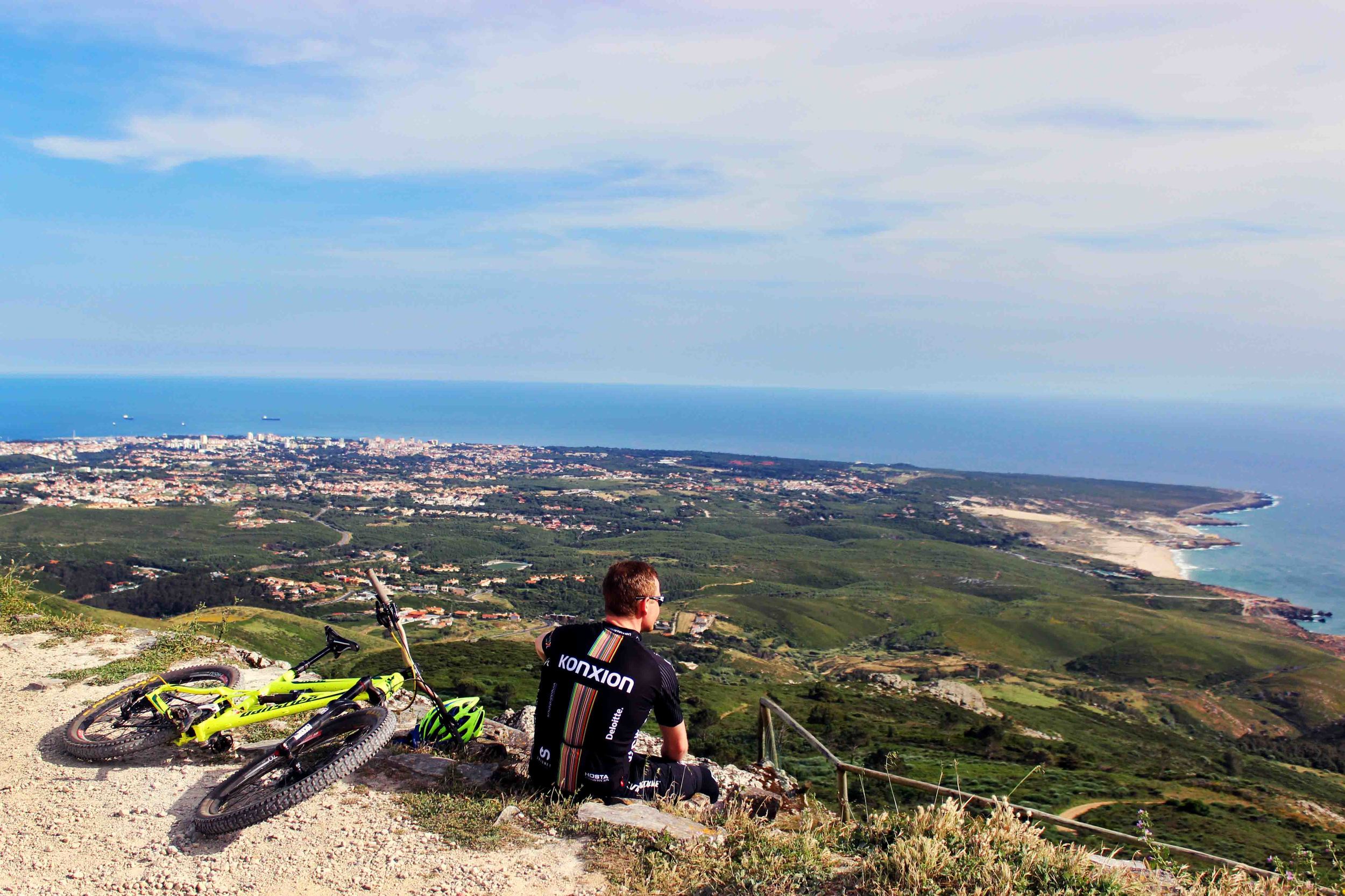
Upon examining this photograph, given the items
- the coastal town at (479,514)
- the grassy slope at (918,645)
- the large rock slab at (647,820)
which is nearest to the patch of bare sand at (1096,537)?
the coastal town at (479,514)

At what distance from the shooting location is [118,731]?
6.44 m

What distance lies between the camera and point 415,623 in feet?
177

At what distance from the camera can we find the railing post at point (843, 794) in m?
5.29

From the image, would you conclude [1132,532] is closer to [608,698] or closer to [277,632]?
[277,632]

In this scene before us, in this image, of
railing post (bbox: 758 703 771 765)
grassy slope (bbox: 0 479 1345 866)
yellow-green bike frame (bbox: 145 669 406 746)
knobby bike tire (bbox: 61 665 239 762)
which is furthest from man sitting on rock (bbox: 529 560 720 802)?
grassy slope (bbox: 0 479 1345 866)

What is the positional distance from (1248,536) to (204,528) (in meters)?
150

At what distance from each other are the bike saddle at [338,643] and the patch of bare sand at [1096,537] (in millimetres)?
107073

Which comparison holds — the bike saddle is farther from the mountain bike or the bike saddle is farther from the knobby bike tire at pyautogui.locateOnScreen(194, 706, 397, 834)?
the knobby bike tire at pyautogui.locateOnScreen(194, 706, 397, 834)

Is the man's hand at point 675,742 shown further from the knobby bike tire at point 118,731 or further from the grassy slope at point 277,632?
the grassy slope at point 277,632

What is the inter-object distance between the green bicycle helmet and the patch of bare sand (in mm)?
106237

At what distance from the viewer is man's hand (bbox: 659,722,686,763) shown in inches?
190

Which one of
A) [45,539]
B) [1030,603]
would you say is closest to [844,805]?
[1030,603]

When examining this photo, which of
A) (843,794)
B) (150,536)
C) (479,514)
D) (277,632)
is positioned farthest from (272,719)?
(479,514)

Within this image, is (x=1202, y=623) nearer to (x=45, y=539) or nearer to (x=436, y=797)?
(x=436, y=797)
